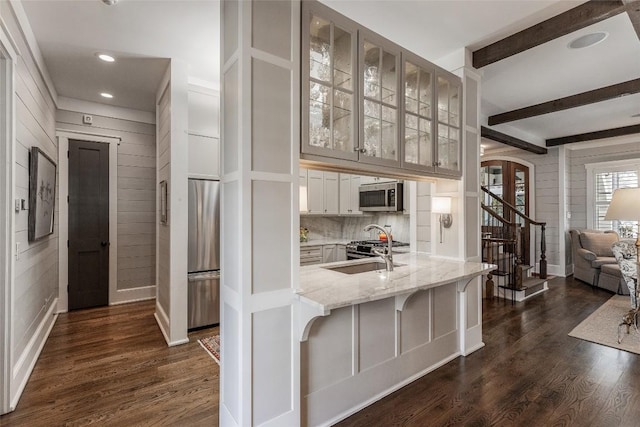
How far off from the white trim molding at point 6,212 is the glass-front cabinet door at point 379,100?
2.45 metres

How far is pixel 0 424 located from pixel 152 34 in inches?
123

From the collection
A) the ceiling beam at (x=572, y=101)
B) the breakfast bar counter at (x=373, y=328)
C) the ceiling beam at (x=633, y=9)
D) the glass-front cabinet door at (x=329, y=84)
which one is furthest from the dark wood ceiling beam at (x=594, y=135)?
the glass-front cabinet door at (x=329, y=84)

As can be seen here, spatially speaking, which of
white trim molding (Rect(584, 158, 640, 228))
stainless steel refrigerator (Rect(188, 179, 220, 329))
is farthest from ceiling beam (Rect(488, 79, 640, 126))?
stainless steel refrigerator (Rect(188, 179, 220, 329))

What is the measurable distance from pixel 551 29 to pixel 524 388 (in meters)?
2.92

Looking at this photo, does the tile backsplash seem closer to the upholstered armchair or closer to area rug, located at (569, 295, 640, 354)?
area rug, located at (569, 295, 640, 354)

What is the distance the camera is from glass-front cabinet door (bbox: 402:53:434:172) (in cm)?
265

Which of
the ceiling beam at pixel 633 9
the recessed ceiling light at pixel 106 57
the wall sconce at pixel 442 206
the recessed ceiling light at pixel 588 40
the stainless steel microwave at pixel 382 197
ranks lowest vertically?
the wall sconce at pixel 442 206

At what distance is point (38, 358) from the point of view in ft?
9.82

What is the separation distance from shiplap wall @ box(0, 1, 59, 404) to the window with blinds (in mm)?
8561

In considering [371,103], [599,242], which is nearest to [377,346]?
[371,103]

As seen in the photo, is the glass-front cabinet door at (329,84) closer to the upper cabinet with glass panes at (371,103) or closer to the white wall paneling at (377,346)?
the upper cabinet with glass panes at (371,103)

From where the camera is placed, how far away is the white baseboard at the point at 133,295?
4750mm

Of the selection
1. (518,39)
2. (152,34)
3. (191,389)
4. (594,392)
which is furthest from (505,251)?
(152,34)

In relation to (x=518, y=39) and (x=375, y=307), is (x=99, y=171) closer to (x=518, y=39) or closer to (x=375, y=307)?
(x=375, y=307)
